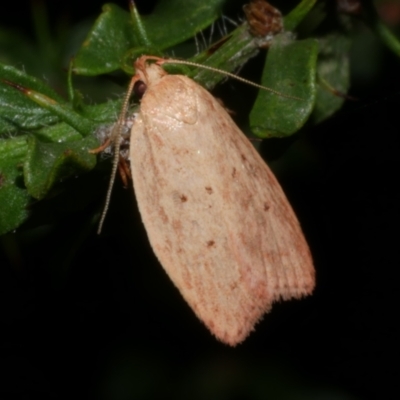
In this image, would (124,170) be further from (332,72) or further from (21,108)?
(332,72)

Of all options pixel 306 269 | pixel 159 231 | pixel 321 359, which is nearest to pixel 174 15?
pixel 159 231

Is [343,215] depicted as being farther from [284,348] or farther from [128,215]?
[128,215]

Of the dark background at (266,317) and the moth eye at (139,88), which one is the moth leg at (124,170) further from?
the dark background at (266,317)

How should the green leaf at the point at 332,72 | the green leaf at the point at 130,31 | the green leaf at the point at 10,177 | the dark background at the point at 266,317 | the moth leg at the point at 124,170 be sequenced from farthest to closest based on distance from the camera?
the dark background at the point at 266,317
the green leaf at the point at 332,72
the moth leg at the point at 124,170
the green leaf at the point at 130,31
the green leaf at the point at 10,177

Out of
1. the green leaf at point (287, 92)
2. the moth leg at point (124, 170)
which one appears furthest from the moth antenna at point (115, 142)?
the green leaf at point (287, 92)

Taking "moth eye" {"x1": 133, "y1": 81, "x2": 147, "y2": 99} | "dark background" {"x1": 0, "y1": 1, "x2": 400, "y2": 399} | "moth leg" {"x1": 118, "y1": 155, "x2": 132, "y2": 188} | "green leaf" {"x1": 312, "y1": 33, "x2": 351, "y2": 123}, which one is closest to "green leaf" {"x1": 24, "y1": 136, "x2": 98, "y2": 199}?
"moth leg" {"x1": 118, "y1": 155, "x2": 132, "y2": 188}
